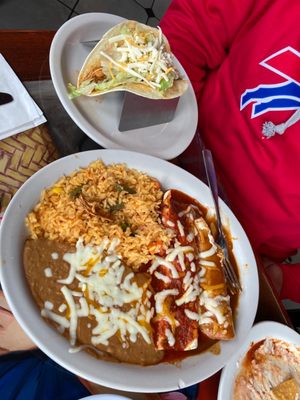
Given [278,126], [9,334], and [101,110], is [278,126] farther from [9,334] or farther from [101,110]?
[9,334]

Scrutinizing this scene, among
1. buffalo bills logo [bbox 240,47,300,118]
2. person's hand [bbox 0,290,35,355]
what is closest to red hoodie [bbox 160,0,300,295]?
buffalo bills logo [bbox 240,47,300,118]

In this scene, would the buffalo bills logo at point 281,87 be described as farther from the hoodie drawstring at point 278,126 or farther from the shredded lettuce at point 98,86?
the shredded lettuce at point 98,86

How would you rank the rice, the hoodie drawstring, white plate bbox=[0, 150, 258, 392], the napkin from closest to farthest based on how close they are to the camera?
white plate bbox=[0, 150, 258, 392]
the rice
the napkin
the hoodie drawstring

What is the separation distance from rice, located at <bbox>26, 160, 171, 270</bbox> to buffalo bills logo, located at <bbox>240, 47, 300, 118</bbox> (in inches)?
18.9

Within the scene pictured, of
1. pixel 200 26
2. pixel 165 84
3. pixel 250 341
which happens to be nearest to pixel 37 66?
pixel 165 84

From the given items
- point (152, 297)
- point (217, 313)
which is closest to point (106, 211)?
point (152, 297)

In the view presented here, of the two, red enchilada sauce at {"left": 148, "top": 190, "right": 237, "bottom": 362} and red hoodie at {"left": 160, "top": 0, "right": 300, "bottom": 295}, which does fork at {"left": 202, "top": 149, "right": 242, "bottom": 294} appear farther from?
red hoodie at {"left": 160, "top": 0, "right": 300, "bottom": 295}

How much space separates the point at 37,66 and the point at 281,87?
0.67m

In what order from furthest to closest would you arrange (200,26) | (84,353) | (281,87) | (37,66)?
(200,26), (281,87), (37,66), (84,353)

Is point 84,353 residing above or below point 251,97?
below

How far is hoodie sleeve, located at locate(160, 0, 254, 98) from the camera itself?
1.43 metres

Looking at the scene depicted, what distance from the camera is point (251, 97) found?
1.35 m

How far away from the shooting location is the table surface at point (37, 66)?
1122mm

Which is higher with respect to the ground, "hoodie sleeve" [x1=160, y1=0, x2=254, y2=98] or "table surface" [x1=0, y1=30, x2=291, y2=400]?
"hoodie sleeve" [x1=160, y1=0, x2=254, y2=98]
